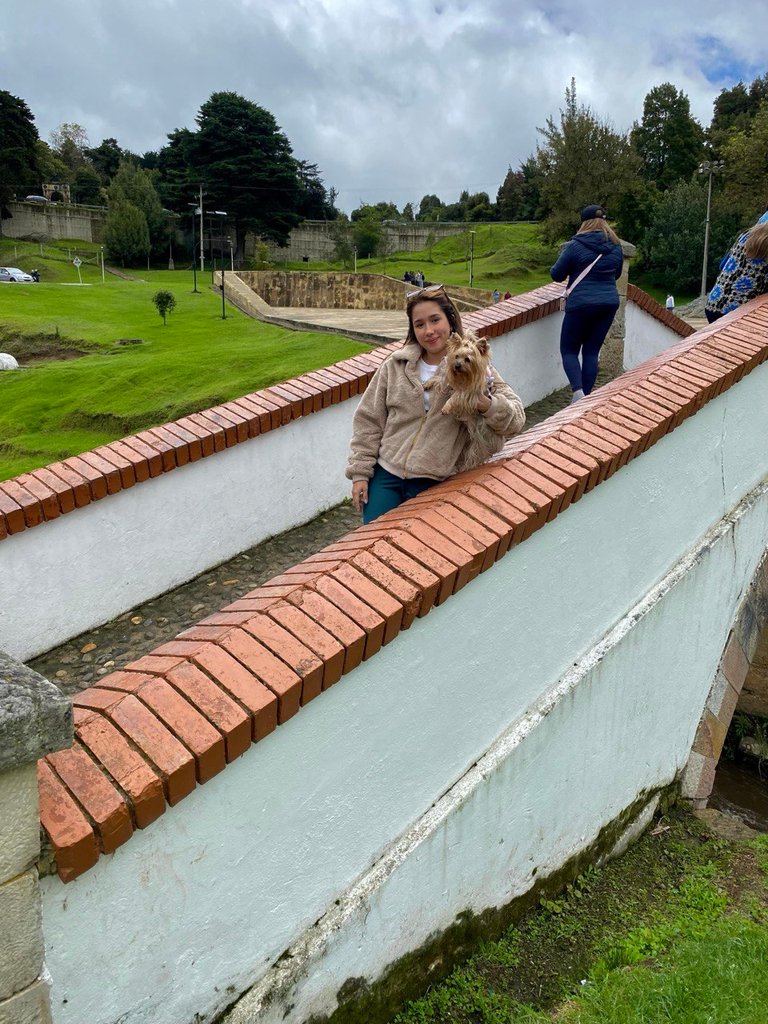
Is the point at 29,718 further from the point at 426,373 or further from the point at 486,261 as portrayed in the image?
the point at 486,261

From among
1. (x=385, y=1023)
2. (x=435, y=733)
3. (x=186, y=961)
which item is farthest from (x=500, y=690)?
(x=186, y=961)

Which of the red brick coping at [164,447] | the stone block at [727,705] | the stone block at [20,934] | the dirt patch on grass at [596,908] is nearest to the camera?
the stone block at [20,934]

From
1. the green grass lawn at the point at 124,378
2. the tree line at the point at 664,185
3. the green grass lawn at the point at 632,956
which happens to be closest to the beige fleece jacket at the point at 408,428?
the green grass lawn at the point at 632,956

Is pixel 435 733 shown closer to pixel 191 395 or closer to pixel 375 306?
pixel 191 395

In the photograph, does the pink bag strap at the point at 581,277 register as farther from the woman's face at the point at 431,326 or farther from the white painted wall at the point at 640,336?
the woman's face at the point at 431,326

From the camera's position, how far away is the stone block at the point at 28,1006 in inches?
70.5

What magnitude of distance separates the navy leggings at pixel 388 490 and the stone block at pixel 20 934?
87.0 inches

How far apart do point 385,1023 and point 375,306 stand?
38991 mm

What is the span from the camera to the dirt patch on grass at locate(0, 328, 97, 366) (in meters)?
19.5

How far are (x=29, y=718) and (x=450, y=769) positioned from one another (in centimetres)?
186

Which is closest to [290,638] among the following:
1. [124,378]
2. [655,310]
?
[655,310]

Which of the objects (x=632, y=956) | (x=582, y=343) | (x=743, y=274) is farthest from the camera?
(x=582, y=343)

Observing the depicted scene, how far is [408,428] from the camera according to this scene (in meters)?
3.63

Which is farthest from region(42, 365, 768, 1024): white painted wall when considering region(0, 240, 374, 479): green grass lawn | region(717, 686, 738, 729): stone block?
region(0, 240, 374, 479): green grass lawn
